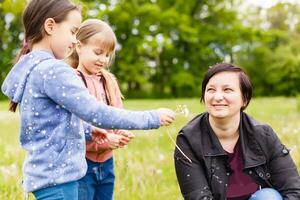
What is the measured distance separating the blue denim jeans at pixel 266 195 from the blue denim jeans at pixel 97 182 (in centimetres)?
89

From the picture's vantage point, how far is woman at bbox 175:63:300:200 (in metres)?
3.46

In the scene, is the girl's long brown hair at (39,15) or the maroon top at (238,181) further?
the maroon top at (238,181)

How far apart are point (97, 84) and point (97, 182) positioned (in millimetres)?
569

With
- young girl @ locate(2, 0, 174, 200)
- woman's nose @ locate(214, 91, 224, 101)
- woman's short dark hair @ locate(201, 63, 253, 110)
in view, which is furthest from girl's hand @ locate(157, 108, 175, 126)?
woman's short dark hair @ locate(201, 63, 253, 110)

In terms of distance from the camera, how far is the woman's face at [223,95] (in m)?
3.42

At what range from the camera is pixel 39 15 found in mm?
2627

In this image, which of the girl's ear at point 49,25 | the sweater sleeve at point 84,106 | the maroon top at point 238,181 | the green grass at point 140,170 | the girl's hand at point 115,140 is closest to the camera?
the sweater sleeve at point 84,106

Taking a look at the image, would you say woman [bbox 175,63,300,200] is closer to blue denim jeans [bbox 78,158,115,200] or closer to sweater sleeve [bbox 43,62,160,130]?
blue denim jeans [bbox 78,158,115,200]

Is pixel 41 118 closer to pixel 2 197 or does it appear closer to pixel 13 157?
pixel 2 197

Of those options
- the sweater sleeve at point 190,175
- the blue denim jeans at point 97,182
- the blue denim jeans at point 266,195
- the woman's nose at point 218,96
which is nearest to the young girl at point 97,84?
the blue denim jeans at point 97,182

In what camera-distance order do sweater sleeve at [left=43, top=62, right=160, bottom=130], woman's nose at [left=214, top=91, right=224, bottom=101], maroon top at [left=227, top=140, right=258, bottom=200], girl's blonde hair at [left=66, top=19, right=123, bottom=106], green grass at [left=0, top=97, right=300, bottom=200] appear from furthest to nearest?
green grass at [left=0, top=97, right=300, bottom=200] < maroon top at [left=227, top=140, right=258, bottom=200] < woman's nose at [left=214, top=91, right=224, bottom=101] < girl's blonde hair at [left=66, top=19, right=123, bottom=106] < sweater sleeve at [left=43, top=62, right=160, bottom=130]

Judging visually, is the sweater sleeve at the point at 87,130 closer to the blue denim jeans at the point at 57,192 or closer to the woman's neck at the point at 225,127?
the blue denim jeans at the point at 57,192

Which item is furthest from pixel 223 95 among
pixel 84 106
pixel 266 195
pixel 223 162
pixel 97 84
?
pixel 84 106

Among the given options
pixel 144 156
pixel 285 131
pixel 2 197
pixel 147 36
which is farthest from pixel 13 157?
pixel 147 36
